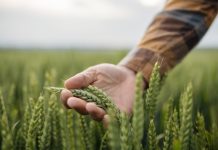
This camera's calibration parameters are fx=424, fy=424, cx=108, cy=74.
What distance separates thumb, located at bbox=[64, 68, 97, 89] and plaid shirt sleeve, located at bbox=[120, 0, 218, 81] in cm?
39

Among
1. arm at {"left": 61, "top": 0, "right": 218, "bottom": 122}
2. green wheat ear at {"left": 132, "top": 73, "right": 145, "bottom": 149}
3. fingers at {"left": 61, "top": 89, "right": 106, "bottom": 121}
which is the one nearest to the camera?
green wheat ear at {"left": 132, "top": 73, "right": 145, "bottom": 149}

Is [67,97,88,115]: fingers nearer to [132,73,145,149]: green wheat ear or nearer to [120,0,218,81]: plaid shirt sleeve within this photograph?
[132,73,145,149]: green wheat ear

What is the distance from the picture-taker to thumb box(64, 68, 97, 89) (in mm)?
1102

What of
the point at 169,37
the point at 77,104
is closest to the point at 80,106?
the point at 77,104

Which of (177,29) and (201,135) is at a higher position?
(177,29)

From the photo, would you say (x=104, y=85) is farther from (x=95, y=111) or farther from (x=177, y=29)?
(x=177, y=29)

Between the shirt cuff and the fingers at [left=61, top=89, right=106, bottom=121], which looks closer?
the fingers at [left=61, top=89, right=106, bottom=121]

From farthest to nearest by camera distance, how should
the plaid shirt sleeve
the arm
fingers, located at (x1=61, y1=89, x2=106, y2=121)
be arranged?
the plaid shirt sleeve → the arm → fingers, located at (x1=61, y1=89, x2=106, y2=121)

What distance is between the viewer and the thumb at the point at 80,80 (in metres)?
1.10

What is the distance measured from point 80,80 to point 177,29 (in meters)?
0.66

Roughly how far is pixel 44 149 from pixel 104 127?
17cm

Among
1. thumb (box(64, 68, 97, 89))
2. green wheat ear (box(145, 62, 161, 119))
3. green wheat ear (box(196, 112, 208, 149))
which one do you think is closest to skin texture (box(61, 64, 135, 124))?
thumb (box(64, 68, 97, 89))

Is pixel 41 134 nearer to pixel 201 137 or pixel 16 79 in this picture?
pixel 201 137

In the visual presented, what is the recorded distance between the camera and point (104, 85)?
1.29 metres
